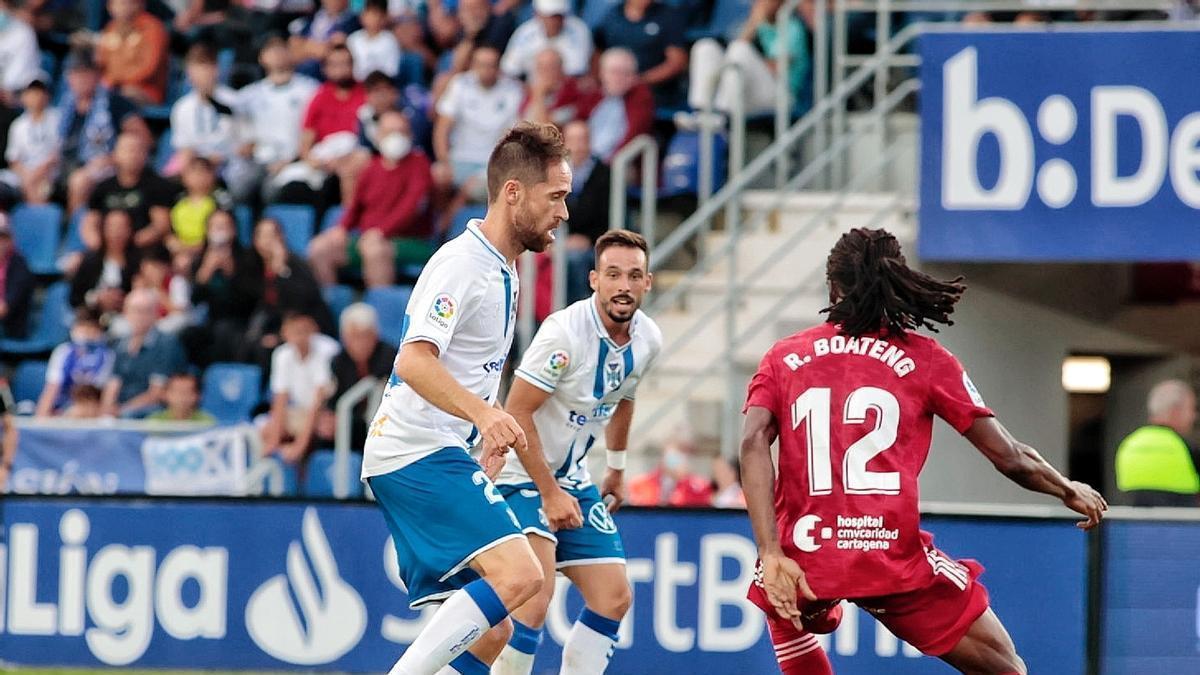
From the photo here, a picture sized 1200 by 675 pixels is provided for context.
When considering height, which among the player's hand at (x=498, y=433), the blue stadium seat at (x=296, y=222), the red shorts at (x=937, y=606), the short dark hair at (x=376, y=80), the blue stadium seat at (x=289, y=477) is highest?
the short dark hair at (x=376, y=80)

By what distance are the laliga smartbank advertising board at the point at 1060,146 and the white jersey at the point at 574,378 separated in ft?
16.2

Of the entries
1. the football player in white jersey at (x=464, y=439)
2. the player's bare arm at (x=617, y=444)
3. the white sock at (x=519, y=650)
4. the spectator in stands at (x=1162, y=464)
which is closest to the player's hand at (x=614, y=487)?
the player's bare arm at (x=617, y=444)

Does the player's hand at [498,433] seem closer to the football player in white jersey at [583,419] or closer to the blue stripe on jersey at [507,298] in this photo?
the blue stripe on jersey at [507,298]

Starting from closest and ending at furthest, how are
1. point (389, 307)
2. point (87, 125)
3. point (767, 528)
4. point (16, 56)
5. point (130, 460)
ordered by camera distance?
point (767, 528) → point (130, 460) → point (389, 307) → point (87, 125) → point (16, 56)

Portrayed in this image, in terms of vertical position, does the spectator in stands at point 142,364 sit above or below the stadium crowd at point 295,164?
below

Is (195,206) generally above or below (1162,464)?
above

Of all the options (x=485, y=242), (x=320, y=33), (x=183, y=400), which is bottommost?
(x=183, y=400)

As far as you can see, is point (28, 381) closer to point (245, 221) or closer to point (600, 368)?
point (245, 221)

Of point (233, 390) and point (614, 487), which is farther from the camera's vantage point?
point (233, 390)

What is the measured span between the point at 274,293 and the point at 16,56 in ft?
15.2

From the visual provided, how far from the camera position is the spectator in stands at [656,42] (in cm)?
1470

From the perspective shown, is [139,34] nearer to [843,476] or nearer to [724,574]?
[724,574]

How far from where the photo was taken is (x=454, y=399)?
628 cm

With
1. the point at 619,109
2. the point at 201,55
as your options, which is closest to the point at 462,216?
the point at 619,109
